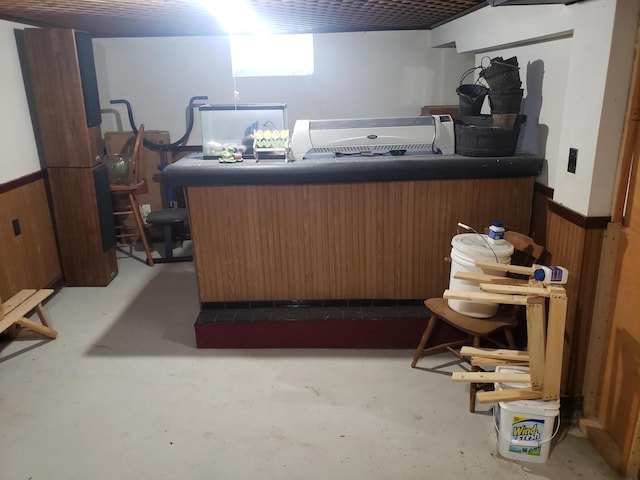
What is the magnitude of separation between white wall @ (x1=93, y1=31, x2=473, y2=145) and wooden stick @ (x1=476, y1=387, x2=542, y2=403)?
3216 millimetres

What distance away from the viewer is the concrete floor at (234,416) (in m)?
2.04

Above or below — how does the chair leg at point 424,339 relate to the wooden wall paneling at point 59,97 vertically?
below

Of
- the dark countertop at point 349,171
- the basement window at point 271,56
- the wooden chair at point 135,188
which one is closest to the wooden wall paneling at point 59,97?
the wooden chair at point 135,188

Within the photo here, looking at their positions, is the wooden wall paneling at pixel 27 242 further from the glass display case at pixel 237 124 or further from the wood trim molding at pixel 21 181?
the glass display case at pixel 237 124

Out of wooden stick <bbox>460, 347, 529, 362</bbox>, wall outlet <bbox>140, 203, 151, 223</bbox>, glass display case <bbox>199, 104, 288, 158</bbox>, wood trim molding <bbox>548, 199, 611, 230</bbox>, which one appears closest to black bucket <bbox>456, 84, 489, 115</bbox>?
wood trim molding <bbox>548, 199, 611, 230</bbox>

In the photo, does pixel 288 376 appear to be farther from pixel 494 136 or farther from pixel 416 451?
pixel 494 136

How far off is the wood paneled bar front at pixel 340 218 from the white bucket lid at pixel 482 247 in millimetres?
307

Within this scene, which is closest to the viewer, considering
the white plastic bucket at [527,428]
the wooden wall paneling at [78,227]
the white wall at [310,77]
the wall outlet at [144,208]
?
the white plastic bucket at [527,428]

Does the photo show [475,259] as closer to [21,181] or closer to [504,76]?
[504,76]

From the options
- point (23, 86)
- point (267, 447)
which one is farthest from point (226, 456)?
point (23, 86)

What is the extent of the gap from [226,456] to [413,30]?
3.91m

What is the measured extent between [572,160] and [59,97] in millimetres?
3336

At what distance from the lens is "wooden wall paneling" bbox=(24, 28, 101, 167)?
11.2 feet

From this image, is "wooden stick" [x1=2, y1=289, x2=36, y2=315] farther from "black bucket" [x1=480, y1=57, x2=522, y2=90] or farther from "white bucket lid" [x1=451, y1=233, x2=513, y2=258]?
"black bucket" [x1=480, y1=57, x2=522, y2=90]
